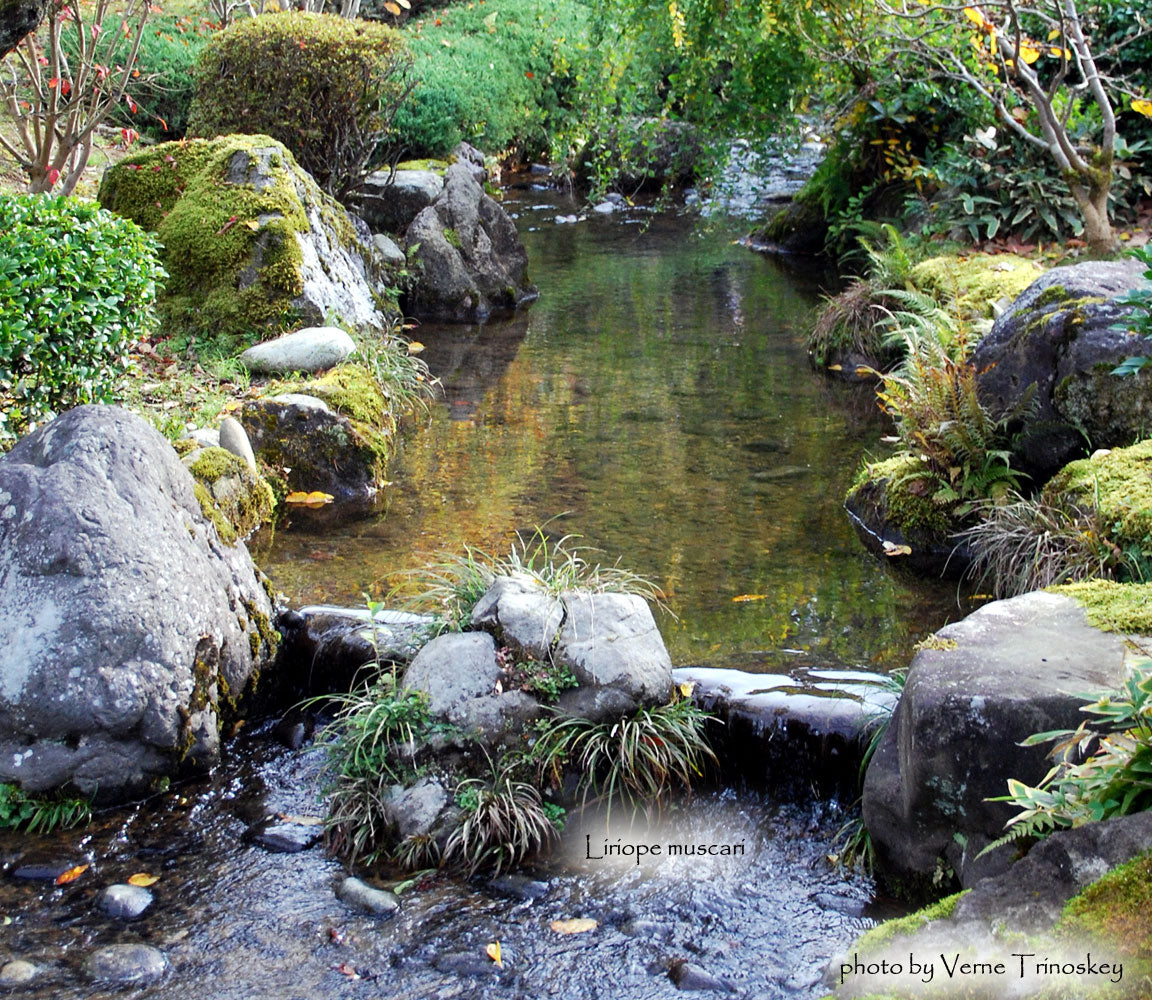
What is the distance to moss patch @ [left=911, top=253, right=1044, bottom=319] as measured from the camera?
31.4 ft

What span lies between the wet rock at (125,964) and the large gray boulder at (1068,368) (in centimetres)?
544

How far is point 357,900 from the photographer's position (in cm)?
402

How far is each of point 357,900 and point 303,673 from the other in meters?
1.75

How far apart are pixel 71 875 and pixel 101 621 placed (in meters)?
0.98

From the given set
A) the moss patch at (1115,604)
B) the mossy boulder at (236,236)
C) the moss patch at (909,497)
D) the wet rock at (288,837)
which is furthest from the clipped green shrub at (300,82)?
the moss patch at (1115,604)

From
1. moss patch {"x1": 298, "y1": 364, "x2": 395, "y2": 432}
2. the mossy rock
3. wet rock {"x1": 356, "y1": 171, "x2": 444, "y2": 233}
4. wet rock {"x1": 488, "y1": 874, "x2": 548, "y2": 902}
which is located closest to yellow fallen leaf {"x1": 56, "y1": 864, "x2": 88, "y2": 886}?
wet rock {"x1": 488, "y1": 874, "x2": 548, "y2": 902}

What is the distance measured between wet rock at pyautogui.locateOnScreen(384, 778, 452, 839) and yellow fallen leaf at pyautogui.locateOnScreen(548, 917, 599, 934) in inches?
26.3

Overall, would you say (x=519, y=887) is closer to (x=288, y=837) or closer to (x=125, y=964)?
(x=288, y=837)

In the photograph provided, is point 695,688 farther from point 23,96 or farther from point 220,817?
point 23,96

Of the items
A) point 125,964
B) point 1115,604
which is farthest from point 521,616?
point 1115,604

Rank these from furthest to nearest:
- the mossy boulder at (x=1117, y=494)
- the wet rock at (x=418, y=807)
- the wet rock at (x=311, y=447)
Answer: the wet rock at (x=311, y=447)
the mossy boulder at (x=1117, y=494)
the wet rock at (x=418, y=807)

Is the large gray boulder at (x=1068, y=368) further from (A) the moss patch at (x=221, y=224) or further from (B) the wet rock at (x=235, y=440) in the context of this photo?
(A) the moss patch at (x=221, y=224)

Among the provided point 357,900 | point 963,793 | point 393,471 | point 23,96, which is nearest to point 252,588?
point 357,900

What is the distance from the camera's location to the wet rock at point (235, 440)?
6.97 meters
